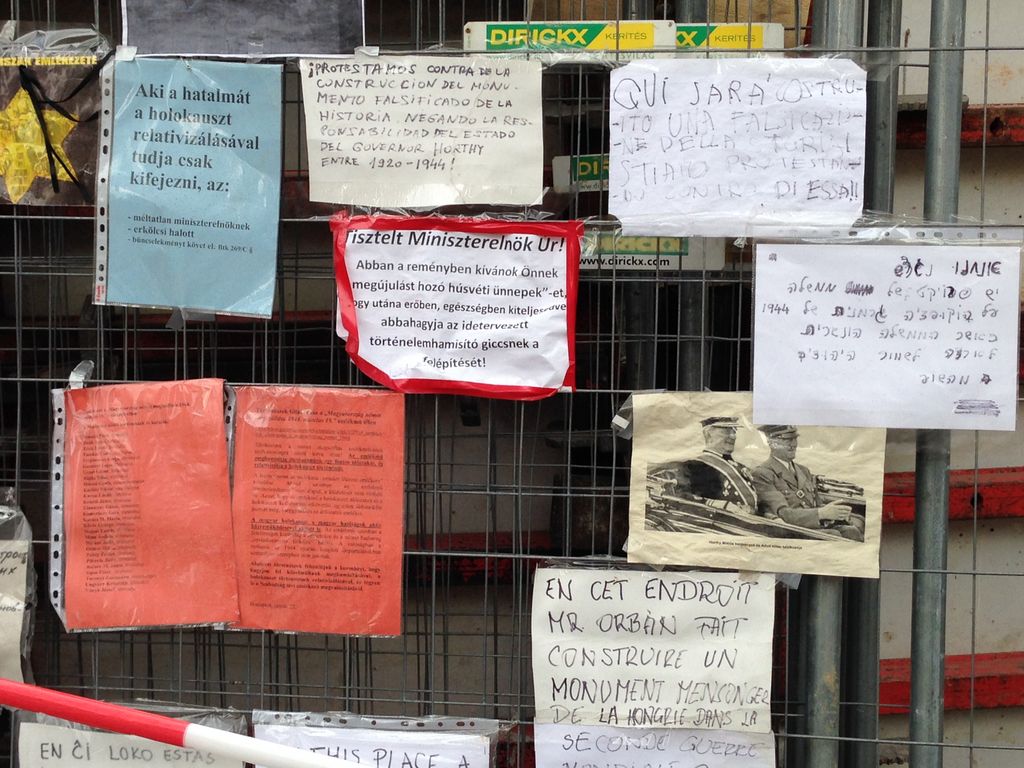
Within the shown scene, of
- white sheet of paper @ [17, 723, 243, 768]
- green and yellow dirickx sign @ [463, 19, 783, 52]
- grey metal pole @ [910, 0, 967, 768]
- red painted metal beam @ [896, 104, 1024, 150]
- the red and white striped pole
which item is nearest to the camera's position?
the red and white striped pole

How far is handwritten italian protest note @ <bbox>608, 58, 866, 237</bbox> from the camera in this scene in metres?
1.87

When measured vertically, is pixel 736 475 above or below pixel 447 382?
below

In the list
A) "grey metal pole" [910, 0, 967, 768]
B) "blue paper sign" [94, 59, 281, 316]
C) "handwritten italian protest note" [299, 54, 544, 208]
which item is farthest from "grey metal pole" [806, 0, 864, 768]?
"blue paper sign" [94, 59, 281, 316]

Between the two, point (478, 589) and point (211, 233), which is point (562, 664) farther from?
point (211, 233)

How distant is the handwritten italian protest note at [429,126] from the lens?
192 cm

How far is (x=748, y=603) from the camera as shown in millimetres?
1964

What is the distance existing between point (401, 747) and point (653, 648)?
534 millimetres

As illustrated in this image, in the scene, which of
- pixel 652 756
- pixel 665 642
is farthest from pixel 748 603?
pixel 652 756

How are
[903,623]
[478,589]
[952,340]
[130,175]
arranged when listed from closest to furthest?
[952,340]
[130,175]
[478,589]
[903,623]

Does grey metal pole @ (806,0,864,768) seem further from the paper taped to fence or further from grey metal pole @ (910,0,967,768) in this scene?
the paper taped to fence

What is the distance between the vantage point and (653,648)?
6.50 ft

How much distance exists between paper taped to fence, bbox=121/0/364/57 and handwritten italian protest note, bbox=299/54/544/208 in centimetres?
5

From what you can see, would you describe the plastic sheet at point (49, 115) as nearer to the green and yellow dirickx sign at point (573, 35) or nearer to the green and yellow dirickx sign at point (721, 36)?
the green and yellow dirickx sign at point (573, 35)

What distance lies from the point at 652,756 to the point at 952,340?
0.96 m
